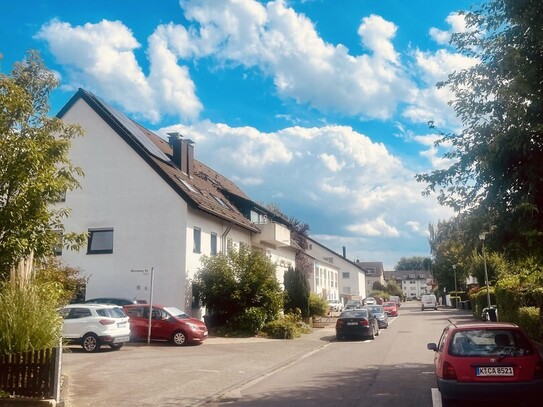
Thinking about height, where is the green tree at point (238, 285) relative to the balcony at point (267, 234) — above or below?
below

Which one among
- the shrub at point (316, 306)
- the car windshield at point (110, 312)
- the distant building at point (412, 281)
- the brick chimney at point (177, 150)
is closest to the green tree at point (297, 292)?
the shrub at point (316, 306)

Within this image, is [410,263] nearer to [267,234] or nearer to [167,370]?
[267,234]

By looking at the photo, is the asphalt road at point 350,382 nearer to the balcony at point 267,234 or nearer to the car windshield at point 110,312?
the car windshield at point 110,312

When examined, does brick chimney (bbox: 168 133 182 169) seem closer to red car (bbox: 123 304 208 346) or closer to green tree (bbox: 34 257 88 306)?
green tree (bbox: 34 257 88 306)

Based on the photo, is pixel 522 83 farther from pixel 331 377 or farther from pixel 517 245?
pixel 331 377

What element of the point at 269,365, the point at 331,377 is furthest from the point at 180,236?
the point at 331,377

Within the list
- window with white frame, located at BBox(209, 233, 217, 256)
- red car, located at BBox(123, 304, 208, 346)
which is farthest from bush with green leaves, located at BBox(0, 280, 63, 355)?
window with white frame, located at BBox(209, 233, 217, 256)

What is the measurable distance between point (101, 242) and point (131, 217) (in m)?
1.99

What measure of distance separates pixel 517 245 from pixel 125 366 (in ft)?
34.1

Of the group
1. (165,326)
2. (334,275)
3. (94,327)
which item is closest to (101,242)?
(165,326)

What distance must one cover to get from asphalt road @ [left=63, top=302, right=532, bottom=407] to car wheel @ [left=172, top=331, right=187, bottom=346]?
41 centimetres

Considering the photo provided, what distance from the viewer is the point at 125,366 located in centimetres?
1527

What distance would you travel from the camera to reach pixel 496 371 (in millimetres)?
8414

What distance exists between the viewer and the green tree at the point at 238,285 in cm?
2658
